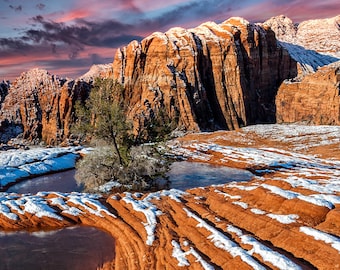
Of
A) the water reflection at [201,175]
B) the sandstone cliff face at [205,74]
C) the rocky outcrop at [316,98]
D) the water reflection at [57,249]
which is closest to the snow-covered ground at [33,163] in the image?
the water reflection at [201,175]

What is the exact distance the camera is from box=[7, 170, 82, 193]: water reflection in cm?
3588

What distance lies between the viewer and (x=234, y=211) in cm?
1692

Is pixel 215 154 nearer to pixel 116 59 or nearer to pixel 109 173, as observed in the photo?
pixel 109 173

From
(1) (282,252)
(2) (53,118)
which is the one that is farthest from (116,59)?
(1) (282,252)

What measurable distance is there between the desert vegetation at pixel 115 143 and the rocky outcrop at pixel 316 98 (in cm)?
7662

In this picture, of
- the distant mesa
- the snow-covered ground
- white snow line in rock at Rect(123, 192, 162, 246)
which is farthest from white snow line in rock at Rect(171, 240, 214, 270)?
the distant mesa

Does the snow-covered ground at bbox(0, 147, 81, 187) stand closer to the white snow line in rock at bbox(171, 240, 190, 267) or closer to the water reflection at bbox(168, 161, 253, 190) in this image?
the water reflection at bbox(168, 161, 253, 190)

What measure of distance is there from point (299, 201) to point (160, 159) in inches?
778

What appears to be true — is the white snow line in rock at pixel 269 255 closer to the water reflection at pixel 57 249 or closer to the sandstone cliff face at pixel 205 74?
the water reflection at pixel 57 249

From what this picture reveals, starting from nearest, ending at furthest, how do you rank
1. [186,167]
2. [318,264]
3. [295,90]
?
[318,264]
[186,167]
[295,90]

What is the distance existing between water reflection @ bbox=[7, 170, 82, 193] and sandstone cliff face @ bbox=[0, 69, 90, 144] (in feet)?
266

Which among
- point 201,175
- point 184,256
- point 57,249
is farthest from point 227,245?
point 201,175

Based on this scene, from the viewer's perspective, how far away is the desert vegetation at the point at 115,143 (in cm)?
3152

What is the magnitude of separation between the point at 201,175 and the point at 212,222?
22.5 m
